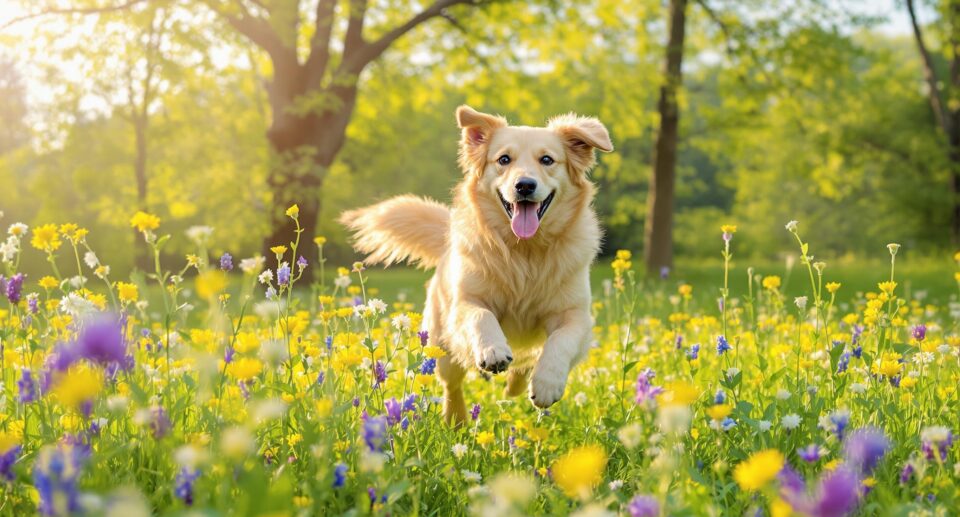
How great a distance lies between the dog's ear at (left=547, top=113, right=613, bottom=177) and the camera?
4.95m

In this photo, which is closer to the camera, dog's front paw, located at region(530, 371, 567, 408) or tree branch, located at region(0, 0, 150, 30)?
dog's front paw, located at region(530, 371, 567, 408)

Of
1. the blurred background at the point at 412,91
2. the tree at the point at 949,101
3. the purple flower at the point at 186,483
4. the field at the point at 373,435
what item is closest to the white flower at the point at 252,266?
the field at the point at 373,435

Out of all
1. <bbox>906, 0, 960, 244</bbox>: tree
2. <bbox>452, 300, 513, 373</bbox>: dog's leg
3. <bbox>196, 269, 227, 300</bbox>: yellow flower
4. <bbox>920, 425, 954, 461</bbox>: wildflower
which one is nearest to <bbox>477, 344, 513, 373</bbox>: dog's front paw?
<bbox>452, 300, 513, 373</bbox>: dog's leg

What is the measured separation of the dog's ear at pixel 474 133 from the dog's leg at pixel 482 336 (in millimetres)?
1060

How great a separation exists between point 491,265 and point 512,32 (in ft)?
44.0

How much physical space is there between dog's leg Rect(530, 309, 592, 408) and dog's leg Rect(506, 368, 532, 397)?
0.62 m

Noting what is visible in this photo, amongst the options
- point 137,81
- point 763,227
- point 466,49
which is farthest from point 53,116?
point 763,227

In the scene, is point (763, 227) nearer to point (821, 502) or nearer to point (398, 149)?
point (398, 149)

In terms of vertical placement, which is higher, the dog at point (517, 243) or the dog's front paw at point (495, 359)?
the dog at point (517, 243)

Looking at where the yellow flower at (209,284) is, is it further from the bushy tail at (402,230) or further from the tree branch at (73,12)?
the tree branch at (73,12)

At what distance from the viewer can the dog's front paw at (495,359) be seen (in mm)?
3605

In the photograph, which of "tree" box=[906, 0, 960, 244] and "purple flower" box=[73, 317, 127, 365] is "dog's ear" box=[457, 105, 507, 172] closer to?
"purple flower" box=[73, 317, 127, 365]


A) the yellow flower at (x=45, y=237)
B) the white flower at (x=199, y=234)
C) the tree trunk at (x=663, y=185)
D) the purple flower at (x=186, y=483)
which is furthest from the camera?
the tree trunk at (x=663, y=185)

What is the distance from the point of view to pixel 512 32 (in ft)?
56.4
